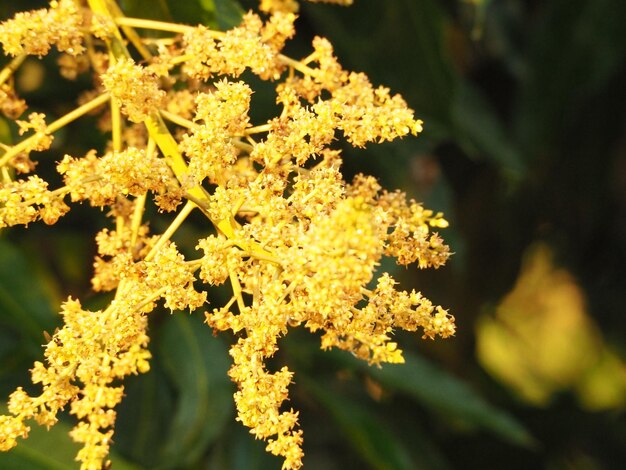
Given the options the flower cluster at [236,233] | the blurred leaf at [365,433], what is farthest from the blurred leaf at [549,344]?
the flower cluster at [236,233]

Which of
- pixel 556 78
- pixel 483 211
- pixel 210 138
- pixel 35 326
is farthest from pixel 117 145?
pixel 483 211

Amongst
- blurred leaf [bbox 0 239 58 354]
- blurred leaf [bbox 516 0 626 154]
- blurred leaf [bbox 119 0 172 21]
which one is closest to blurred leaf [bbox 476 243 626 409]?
blurred leaf [bbox 516 0 626 154]

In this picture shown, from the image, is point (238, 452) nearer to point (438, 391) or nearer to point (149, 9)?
point (438, 391)

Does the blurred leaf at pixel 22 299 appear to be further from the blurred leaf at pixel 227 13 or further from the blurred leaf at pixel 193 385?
the blurred leaf at pixel 227 13

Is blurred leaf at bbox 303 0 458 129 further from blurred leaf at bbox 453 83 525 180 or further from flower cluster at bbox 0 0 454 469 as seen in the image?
flower cluster at bbox 0 0 454 469

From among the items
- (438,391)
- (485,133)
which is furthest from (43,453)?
(485,133)
